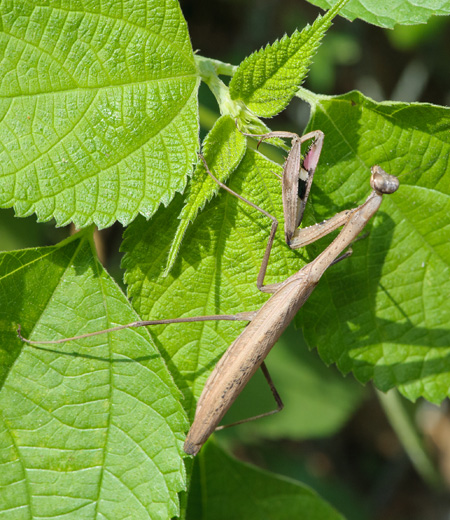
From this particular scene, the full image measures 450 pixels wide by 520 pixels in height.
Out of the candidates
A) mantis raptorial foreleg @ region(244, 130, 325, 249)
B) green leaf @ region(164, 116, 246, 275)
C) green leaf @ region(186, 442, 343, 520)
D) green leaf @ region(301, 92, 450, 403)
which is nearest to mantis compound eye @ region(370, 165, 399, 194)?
green leaf @ region(301, 92, 450, 403)

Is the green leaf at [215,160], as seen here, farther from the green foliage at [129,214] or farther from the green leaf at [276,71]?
the green leaf at [276,71]

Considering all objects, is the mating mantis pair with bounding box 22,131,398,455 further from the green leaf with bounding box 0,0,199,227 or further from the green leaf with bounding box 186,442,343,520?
the green leaf with bounding box 186,442,343,520

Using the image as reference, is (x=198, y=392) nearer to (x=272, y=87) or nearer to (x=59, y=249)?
(x=59, y=249)

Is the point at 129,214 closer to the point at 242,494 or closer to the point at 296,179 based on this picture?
the point at 296,179

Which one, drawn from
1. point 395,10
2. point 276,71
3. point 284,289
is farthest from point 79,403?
point 395,10

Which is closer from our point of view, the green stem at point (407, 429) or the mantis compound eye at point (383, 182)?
the mantis compound eye at point (383, 182)

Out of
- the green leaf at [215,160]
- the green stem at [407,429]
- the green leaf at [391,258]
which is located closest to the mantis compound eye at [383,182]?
the green leaf at [391,258]
